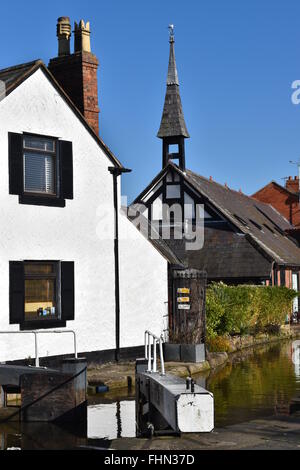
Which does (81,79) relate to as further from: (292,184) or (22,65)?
(292,184)

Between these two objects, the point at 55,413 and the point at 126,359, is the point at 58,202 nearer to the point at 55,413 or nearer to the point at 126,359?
the point at 126,359

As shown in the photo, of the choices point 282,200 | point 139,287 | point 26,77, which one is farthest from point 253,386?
point 282,200

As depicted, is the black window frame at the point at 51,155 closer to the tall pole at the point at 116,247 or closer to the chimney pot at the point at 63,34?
the tall pole at the point at 116,247

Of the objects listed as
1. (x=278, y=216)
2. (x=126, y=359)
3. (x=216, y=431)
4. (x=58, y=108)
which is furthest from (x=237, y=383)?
(x=278, y=216)

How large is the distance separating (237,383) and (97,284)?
4.31 meters

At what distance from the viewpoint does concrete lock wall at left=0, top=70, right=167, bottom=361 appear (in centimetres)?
1664

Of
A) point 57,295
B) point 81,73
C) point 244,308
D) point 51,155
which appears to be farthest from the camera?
point 244,308

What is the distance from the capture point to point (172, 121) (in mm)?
38406

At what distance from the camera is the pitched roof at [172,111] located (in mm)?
38062

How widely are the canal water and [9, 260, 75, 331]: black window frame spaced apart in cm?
225

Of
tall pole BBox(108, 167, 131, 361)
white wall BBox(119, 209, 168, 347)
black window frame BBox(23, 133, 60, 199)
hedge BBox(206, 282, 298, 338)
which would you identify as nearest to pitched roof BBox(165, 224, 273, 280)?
hedge BBox(206, 282, 298, 338)

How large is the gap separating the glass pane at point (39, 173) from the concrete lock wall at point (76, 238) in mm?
514

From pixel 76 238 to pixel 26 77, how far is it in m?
4.11
